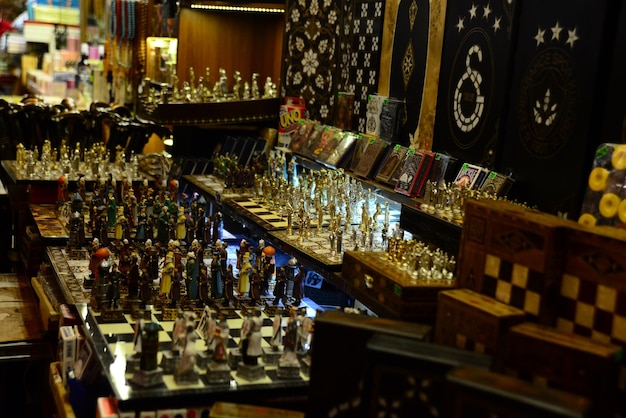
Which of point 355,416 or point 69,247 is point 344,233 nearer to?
point 69,247

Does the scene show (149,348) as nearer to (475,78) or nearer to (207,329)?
(207,329)

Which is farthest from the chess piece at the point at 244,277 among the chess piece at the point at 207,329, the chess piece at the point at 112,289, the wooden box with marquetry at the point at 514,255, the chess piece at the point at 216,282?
the wooden box with marquetry at the point at 514,255

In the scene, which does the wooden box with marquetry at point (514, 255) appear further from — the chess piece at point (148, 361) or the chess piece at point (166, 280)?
the chess piece at point (166, 280)

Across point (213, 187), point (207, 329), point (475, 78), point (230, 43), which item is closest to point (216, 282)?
point (207, 329)

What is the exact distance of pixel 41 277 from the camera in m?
5.08

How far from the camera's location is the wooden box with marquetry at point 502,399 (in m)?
2.04

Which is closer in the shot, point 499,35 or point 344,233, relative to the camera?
point 499,35

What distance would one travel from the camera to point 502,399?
83.9 inches

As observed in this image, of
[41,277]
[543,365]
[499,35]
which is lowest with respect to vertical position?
[41,277]

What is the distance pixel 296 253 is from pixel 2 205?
3.53m

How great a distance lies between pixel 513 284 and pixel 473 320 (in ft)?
0.67

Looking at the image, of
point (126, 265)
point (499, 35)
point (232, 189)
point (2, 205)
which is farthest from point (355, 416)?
point (2, 205)

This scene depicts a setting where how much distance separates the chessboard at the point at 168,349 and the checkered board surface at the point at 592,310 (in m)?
1.11

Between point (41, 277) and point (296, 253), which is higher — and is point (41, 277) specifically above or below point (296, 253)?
below
